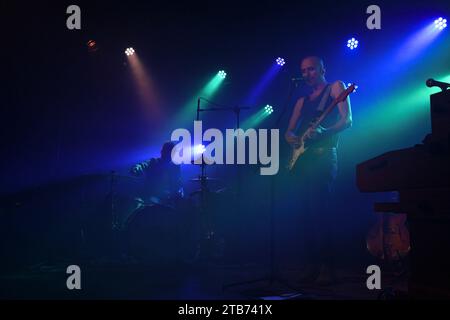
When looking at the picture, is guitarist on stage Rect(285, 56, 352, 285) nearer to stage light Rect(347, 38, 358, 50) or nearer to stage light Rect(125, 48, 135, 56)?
stage light Rect(347, 38, 358, 50)

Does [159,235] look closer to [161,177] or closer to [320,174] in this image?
[161,177]

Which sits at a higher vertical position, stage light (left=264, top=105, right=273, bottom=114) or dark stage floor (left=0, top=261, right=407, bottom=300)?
stage light (left=264, top=105, right=273, bottom=114)

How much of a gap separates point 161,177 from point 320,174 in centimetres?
275

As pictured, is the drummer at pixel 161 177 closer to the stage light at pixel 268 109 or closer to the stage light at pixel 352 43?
the stage light at pixel 268 109

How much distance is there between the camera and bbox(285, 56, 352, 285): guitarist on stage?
3.99m

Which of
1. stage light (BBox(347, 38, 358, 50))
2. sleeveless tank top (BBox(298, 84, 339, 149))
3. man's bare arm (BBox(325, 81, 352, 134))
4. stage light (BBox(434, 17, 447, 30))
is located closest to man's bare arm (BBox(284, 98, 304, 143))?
sleeveless tank top (BBox(298, 84, 339, 149))

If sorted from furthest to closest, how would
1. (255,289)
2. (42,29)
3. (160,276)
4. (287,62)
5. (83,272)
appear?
(287,62), (42,29), (83,272), (160,276), (255,289)

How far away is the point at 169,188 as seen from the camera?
→ 19.8 feet

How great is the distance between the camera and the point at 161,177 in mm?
6031

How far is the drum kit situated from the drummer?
6.9 inches
